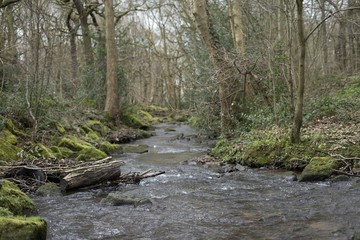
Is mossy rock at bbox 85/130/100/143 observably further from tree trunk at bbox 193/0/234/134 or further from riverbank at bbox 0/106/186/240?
tree trunk at bbox 193/0/234/134

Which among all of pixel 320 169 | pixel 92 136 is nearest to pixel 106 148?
pixel 92 136

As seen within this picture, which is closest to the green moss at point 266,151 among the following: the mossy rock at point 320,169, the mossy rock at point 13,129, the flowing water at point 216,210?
the flowing water at point 216,210

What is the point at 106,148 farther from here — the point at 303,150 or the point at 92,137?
the point at 303,150

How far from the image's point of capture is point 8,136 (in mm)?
11570

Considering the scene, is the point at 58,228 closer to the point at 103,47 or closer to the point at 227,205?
the point at 227,205

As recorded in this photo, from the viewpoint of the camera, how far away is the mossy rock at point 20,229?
16.1ft

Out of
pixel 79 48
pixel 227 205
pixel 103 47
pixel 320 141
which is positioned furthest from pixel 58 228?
pixel 79 48

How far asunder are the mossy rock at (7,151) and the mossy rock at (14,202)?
2.88m

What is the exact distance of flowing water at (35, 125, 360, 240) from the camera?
5.73 meters

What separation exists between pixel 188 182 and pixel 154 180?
847 millimetres

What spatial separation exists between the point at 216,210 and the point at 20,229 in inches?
128

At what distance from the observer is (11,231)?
4.94 meters

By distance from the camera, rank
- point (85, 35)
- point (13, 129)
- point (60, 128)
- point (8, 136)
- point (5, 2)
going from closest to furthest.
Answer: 1. point (8, 136)
2. point (5, 2)
3. point (13, 129)
4. point (60, 128)
5. point (85, 35)

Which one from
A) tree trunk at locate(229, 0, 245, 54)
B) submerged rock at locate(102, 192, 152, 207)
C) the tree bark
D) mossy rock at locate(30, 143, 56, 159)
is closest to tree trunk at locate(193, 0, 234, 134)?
tree trunk at locate(229, 0, 245, 54)
